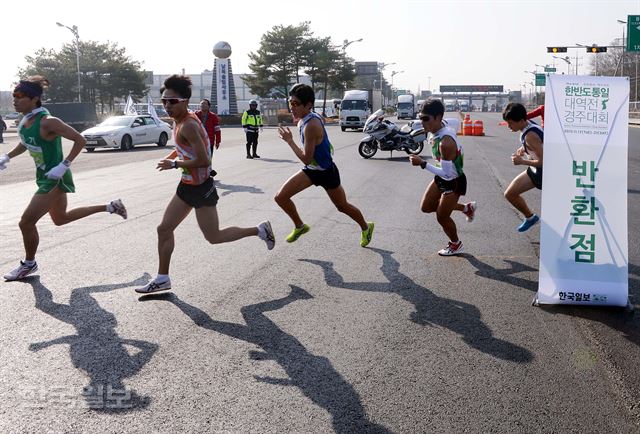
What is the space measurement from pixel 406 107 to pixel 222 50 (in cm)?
2124

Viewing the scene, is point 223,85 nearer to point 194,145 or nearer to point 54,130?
point 54,130

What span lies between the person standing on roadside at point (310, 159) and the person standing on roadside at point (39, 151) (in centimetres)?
203

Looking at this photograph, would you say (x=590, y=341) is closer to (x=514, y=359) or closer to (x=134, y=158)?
(x=514, y=359)

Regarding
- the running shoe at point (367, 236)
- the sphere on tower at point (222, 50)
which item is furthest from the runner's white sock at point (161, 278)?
the sphere on tower at point (222, 50)

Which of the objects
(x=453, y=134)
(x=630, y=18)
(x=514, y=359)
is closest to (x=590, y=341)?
(x=514, y=359)

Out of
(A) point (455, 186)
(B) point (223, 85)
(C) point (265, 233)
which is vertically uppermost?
(B) point (223, 85)

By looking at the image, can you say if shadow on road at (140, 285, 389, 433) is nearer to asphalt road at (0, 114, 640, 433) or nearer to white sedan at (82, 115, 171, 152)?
asphalt road at (0, 114, 640, 433)

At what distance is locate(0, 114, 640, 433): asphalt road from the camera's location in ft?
11.0

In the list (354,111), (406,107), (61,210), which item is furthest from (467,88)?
(61,210)

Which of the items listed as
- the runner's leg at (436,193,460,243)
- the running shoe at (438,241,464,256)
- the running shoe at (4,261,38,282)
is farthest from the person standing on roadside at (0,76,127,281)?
the running shoe at (438,241,464,256)

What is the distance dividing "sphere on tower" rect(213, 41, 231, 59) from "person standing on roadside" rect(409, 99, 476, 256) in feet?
175

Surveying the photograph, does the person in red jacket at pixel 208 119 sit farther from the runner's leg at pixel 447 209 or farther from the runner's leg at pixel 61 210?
the runner's leg at pixel 447 209

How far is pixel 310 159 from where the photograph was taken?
6906 mm

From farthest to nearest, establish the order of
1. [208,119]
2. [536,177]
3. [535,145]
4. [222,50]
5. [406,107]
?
[406,107]
[222,50]
[208,119]
[536,177]
[535,145]
